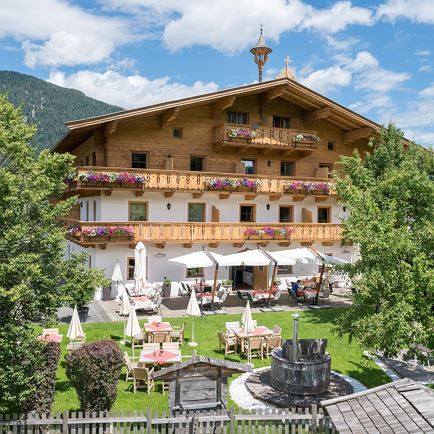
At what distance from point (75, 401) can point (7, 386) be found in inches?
115

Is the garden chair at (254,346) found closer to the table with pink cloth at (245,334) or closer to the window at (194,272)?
the table with pink cloth at (245,334)

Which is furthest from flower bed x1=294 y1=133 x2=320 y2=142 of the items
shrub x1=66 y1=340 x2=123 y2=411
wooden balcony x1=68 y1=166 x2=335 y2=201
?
shrub x1=66 y1=340 x2=123 y2=411

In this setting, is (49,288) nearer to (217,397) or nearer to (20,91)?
(217,397)

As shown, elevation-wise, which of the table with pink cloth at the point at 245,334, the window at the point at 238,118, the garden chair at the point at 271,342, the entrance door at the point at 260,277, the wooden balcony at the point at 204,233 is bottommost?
the garden chair at the point at 271,342

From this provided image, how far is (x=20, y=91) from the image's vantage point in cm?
15788

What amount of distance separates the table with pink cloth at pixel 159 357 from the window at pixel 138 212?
41.3 feet

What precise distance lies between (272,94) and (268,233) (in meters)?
8.03

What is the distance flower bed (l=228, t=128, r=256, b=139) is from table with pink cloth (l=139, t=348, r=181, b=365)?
15359 millimetres

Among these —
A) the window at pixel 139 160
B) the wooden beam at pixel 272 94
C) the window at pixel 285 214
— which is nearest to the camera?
the window at pixel 139 160

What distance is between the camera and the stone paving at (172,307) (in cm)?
2095

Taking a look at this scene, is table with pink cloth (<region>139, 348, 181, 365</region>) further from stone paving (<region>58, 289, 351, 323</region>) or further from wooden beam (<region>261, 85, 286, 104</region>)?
wooden beam (<region>261, 85, 286, 104</region>)

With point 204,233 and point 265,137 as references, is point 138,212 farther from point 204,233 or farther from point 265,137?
point 265,137

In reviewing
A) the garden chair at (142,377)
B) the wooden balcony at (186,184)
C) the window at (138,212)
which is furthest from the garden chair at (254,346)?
the window at (138,212)

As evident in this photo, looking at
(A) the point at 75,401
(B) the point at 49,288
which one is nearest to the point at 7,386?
(B) the point at 49,288
